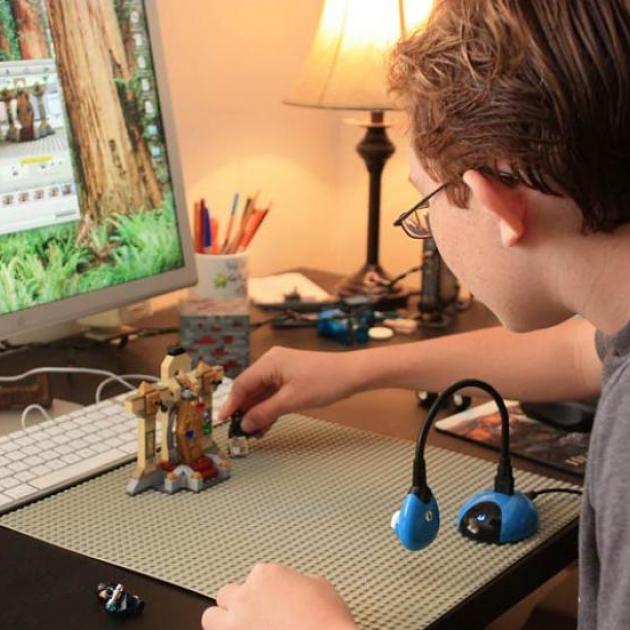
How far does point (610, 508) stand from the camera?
2.24 ft

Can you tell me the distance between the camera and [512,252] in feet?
2.52

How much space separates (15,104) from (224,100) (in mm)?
698

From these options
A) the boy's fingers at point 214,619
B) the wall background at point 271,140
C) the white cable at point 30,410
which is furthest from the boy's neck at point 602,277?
the wall background at point 271,140

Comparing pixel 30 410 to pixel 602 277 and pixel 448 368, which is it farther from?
pixel 602 277

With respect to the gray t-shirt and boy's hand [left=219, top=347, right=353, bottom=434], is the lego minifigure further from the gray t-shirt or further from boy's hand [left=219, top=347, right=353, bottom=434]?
the gray t-shirt

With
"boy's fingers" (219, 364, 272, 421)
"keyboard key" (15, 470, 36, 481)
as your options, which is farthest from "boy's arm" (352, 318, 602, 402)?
"keyboard key" (15, 470, 36, 481)

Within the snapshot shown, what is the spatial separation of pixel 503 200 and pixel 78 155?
586mm

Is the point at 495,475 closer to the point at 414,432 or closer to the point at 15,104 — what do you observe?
the point at 414,432

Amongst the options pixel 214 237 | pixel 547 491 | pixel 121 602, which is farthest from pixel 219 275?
pixel 121 602

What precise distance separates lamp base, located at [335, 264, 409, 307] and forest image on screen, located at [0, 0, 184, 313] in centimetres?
39

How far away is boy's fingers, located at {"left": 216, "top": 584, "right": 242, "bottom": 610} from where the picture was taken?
752mm

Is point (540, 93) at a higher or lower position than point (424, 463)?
higher

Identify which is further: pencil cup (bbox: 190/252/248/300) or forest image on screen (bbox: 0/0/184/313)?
pencil cup (bbox: 190/252/248/300)

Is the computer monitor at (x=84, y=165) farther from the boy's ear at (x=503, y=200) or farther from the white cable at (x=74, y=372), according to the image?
the boy's ear at (x=503, y=200)
